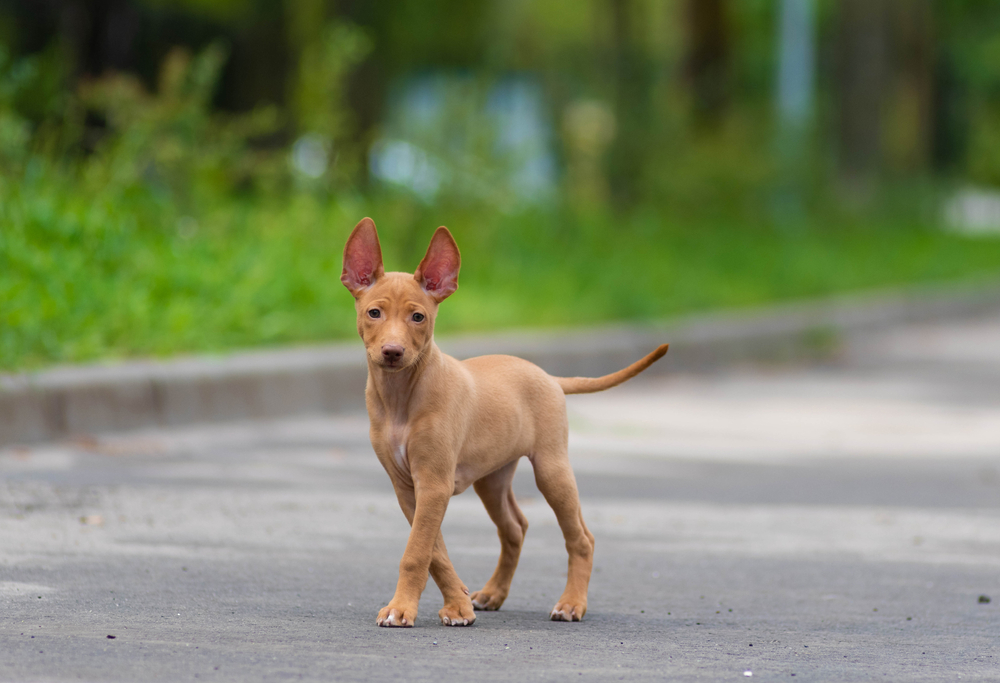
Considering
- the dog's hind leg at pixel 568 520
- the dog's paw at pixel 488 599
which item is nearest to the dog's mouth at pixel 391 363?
the dog's hind leg at pixel 568 520

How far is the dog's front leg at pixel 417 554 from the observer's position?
385 centimetres

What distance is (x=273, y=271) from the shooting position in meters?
10.0

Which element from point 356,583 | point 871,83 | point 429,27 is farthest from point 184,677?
point 429,27

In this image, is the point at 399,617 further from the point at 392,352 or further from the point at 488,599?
the point at 392,352

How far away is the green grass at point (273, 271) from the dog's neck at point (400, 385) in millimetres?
3662

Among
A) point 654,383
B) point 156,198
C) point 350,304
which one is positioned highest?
point 156,198

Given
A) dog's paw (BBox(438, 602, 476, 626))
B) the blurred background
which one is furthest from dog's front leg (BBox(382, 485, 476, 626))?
the blurred background

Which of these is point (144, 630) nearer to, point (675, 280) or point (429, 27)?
point (675, 280)

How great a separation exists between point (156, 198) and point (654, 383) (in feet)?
11.9

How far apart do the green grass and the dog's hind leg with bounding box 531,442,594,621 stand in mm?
3716

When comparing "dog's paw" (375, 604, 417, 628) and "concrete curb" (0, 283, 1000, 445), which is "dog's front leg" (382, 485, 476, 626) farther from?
"concrete curb" (0, 283, 1000, 445)

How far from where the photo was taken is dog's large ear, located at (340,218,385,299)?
3975mm

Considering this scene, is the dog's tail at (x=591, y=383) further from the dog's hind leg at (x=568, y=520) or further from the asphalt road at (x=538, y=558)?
the asphalt road at (x=538, y=558)

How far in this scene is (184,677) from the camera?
334 cm
